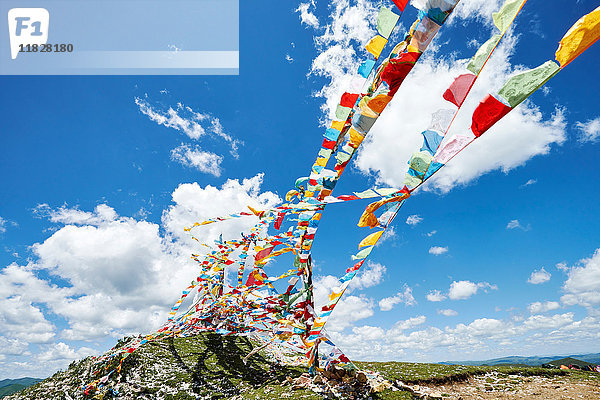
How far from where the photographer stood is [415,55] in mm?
8250

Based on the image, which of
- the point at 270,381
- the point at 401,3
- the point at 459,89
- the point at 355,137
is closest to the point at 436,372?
the point at 270,381

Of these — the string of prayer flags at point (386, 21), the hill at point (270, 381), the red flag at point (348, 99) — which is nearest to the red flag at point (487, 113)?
the string of prayer flags at point (386, 21)

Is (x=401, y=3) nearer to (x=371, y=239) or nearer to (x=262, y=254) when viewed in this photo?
(x=371, y=239)

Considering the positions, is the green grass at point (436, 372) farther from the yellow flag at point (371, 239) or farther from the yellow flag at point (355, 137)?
the yellow flag at point (355, 137)

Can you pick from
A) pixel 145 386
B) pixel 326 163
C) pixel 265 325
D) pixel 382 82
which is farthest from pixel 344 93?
pixel 145 386

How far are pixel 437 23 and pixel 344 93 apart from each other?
4300 mm

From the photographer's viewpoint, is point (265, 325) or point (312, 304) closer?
point (312, 304)

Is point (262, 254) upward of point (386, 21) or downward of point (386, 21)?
downward

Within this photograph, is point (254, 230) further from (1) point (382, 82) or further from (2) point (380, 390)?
(1) point (382, 82)

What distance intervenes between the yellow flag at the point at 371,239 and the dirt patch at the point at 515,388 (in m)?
7.70

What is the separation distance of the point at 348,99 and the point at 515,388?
1818cm

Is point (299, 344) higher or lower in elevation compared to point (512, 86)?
lower

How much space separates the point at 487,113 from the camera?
591 cm

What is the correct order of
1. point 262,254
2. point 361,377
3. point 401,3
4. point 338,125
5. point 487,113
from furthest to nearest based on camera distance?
1. point 262,254
2. point 361,377
3. point 338,125
4. point 401,3
5. point 487,113
